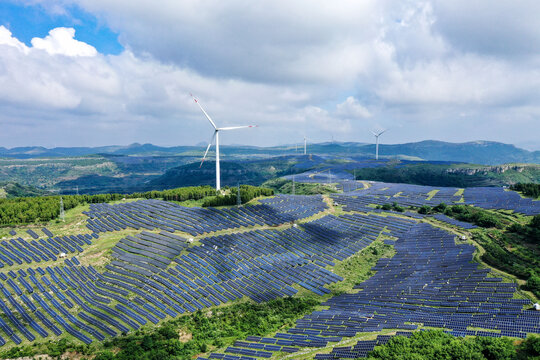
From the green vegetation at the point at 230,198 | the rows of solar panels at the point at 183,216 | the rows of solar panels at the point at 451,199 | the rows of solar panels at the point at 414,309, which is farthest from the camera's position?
A: the green vegetation at the point at 230,198

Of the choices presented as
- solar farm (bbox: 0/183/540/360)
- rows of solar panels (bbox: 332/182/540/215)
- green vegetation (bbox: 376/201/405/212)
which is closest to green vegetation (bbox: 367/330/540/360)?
solar farm (bbox: 0/183/540/360)

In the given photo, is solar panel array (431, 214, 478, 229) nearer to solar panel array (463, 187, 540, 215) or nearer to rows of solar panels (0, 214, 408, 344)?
solar panel array (463, 187, 540, 215)

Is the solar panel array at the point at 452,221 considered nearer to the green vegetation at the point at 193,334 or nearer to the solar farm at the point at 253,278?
the solar farm at the point at 253,278

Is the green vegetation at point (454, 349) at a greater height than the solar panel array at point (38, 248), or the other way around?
the green vegetation at point (454, 349)

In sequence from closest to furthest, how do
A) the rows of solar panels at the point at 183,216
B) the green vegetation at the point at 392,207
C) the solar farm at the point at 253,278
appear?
the solar farm at the point at 253,278 → the rows of solar panels at the point at 183,216 → the green vegetation at the point at 392,207

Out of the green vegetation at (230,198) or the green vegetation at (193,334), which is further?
the green vegetation at (230,198)

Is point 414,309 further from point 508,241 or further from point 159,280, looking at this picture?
point 159,280

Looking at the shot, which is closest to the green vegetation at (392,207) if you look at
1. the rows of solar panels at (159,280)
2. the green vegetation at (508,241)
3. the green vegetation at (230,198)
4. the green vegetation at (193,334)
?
the green vegetation at (508,241)

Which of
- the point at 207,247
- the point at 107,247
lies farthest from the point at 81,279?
the point at 207,247
